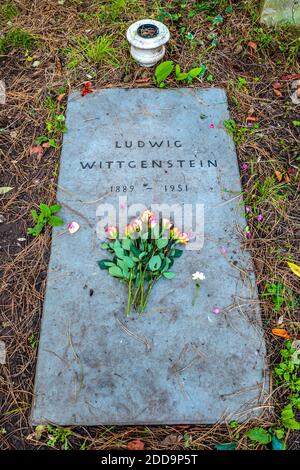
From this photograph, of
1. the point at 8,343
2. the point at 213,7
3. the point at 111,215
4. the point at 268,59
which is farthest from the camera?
the point at 213,7

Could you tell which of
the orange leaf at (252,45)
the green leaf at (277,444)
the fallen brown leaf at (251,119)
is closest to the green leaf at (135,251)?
the green leaf at (277,444)

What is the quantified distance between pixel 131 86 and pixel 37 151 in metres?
0.68

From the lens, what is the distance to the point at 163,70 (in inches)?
94.6

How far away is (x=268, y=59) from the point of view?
2658mm

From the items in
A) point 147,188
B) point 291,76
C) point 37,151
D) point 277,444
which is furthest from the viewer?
point 291,76

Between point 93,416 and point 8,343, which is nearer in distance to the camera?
point 93,416

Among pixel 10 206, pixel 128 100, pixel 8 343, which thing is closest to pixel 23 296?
pixel 8 343

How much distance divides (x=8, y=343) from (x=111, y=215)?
0.76 m

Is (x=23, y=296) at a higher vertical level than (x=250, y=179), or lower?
lower

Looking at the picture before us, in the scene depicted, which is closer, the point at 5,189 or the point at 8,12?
the point at 5,189

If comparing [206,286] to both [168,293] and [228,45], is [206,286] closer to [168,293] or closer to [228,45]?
[168,293]

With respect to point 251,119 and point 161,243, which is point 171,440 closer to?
point 161,243

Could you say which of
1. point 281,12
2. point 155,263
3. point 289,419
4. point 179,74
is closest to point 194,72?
point 179,74

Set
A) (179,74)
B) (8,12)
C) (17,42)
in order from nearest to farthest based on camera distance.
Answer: (179,74)
(17,42)
(8,12)
